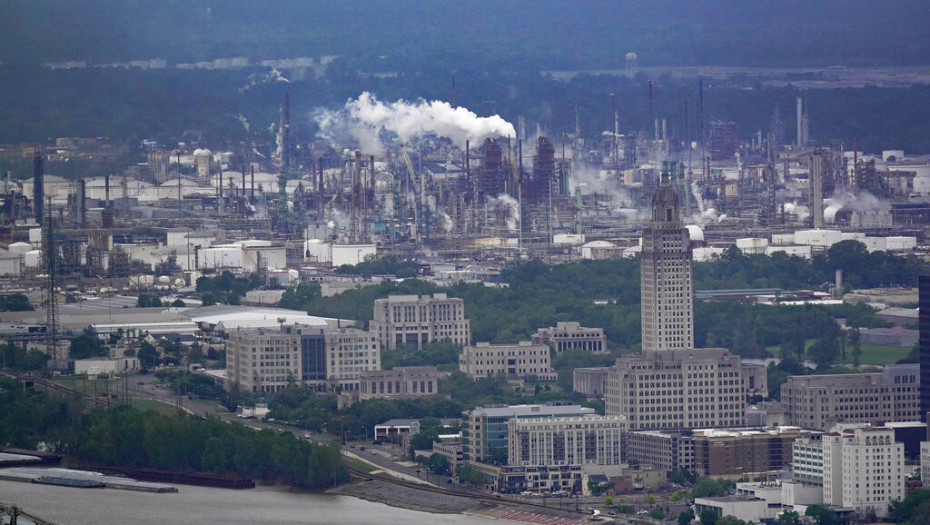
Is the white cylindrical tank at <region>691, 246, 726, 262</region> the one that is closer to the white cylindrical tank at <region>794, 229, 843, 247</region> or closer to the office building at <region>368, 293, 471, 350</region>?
the white cylindrical tank at <region>794, 229, 843, 247</region>

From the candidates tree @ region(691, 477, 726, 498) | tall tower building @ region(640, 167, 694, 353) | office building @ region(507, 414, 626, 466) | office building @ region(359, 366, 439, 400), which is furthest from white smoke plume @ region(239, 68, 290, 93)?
tree @ region(691, 477, 726, 498)

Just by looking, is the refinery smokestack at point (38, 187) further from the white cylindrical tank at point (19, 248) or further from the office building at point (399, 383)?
the office building at point (399, 383)

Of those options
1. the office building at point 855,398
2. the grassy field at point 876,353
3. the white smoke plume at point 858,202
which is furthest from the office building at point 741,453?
the white smoke plume at point 858,202

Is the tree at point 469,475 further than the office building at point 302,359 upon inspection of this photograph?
No

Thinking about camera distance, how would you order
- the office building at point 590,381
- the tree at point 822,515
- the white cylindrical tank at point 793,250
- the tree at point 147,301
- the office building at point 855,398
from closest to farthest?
the tree at point 822,515 → the office building at point 855,398 → the office building at point 590,381 → the tree at point 147,301 → the white cylindrical tank at point 793,250

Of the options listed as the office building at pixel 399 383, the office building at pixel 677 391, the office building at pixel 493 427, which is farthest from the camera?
the office building at pixel 399 383

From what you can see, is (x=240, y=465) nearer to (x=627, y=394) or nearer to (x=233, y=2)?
(x=627, y=394)
